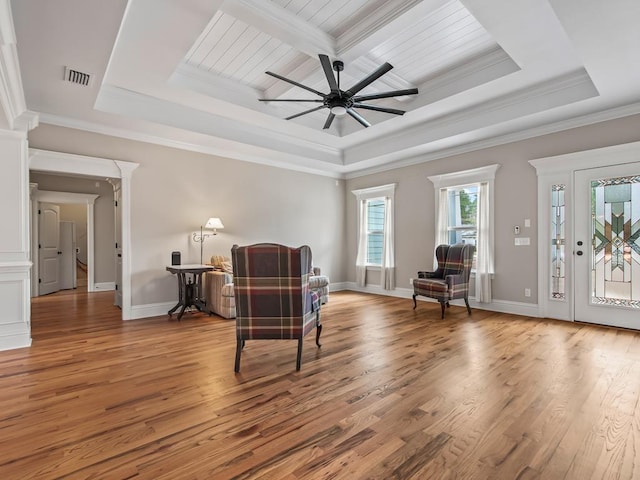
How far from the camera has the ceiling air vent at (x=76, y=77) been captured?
3174 mm

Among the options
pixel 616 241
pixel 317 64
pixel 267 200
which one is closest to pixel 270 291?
pixel 317 64

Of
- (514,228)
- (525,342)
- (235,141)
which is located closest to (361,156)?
(235,141)

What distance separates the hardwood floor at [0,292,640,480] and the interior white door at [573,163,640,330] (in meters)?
0.42

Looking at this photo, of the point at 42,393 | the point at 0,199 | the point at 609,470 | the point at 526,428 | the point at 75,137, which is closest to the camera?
the point at 609,470

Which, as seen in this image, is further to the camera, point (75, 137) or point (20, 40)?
point (75, 137)

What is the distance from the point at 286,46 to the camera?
11.8ft

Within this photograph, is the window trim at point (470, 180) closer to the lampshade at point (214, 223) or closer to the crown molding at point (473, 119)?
the crown molding at point (473, 119)

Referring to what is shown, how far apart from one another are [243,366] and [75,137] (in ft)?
13.0

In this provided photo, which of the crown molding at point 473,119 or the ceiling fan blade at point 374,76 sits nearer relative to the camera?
the ceiling fan blade at point 374,76

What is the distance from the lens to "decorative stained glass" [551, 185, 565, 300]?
460 cm

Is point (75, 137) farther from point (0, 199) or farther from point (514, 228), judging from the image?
point (514, 228)

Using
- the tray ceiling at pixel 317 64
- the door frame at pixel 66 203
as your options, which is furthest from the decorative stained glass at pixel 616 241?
the door frame at pixel 66 203

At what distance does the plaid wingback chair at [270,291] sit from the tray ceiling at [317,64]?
6.58 feet

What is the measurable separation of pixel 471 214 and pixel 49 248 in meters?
8.99
